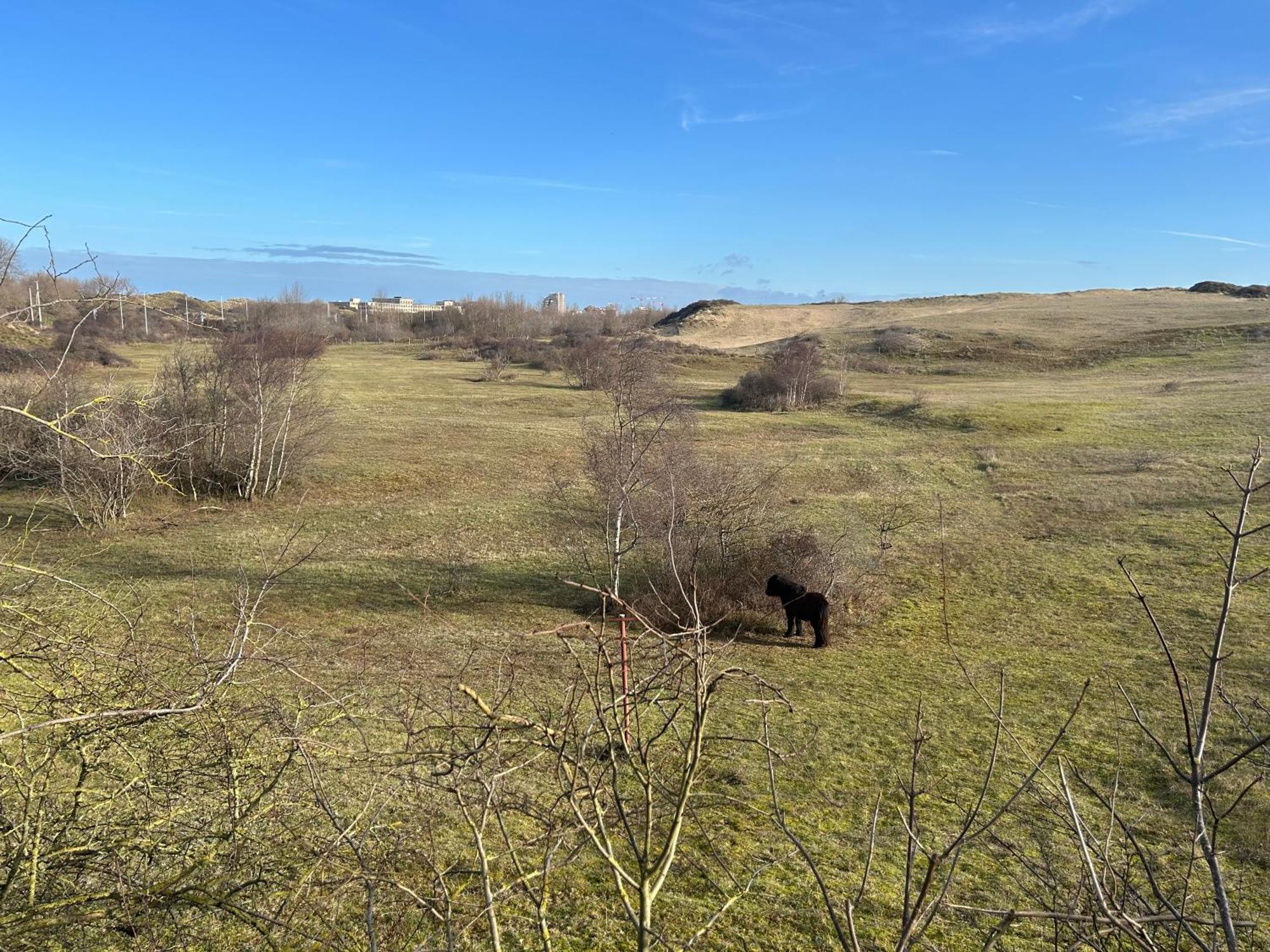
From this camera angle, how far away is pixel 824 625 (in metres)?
12.9

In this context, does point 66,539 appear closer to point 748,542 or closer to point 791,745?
point 748,542

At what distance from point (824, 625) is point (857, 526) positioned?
636 centimetres

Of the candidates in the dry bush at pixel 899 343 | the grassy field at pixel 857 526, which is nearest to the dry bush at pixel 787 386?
the grassy field at pixel 857 526

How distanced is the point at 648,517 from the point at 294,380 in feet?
44.8

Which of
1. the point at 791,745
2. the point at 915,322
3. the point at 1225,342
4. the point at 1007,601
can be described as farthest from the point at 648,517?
the point at 915,322

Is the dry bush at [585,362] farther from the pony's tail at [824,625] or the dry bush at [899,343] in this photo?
the pony's tail at [824,625]

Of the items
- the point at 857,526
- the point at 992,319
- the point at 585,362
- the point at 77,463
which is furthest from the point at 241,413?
the point at 992,319

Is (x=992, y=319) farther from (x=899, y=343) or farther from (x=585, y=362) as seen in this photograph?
(x=585, y=362)

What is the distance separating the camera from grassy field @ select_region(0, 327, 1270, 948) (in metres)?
9.67

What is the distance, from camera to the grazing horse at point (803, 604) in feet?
41.9

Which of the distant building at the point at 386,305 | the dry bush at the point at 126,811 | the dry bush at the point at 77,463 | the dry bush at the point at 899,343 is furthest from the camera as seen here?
the distant building at the point at 386,305

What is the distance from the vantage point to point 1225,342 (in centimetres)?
5884

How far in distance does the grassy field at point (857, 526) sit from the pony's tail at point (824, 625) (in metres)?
0.38

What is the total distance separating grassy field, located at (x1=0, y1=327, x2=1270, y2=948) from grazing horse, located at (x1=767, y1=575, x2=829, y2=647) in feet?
1.55
